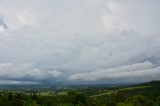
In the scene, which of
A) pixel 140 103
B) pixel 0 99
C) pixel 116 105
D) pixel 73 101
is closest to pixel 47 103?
pixel 73 101

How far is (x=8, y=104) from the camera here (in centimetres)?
16225

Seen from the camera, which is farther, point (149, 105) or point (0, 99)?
point (149, 105)

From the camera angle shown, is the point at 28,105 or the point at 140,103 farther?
the point at 140,103

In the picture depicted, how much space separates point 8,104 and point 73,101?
38.4 metres

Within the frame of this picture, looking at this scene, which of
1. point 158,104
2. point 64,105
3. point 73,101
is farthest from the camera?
point 158,104

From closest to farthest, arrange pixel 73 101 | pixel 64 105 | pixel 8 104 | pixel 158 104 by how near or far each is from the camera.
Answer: pixel 64 105, pixel 8 104, pixel 73 101, pixel 158 104

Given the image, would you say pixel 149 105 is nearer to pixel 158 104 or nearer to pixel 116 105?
pixel 158 104

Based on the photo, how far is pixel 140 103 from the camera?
199875 millimetres

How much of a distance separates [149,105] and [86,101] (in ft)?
149

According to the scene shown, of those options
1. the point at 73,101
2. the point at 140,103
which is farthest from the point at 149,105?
the point at 73,101

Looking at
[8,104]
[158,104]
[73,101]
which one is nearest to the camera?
[8,104]

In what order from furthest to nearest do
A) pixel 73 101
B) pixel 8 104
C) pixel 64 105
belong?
pixel 73 101 < pixel 8 104 < pixel 64 105

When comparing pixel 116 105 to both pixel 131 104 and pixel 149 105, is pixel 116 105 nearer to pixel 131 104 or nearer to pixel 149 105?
pixel 131 104

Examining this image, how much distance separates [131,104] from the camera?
7141 inches
